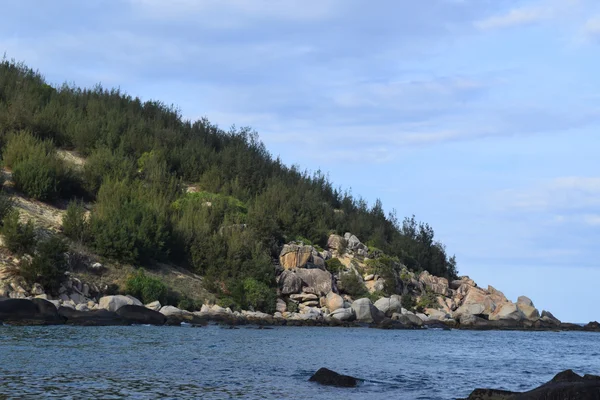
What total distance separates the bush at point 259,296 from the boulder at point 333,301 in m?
A: 3.83

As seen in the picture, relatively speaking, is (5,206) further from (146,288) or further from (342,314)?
(342,314)

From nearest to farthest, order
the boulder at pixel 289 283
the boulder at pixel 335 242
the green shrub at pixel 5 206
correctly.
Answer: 1. the green shrub at pixel 5 206
2. the boulder at pixel 289 283
3. the boulder at pixel 335 242

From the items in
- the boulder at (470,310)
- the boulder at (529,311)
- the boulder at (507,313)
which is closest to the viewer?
the boulder at (470,310)

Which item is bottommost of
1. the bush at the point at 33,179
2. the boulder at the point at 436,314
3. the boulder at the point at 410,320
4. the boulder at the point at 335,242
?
the boulder at the point at 410,320

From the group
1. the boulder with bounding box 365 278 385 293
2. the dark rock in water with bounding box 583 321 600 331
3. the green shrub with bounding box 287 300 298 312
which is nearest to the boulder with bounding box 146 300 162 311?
the green shrub with bounding box 287 300 298 312

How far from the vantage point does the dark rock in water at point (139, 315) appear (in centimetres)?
3140

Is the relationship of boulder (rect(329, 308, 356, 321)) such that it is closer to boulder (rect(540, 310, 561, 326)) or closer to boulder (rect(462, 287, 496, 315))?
boulder (rect(462, 287, 496, 315))

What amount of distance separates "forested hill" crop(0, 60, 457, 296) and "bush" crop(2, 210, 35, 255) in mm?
3904

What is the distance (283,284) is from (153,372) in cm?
2672

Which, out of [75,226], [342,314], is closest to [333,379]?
[342,314]

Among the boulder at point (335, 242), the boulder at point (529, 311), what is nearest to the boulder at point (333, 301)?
the boulder at point (335, 242)

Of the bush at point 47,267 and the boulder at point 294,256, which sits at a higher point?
the boulder at point 294,256

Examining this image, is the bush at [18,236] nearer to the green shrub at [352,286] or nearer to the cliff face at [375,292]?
the cliff face at [375,292]

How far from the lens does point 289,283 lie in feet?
142
